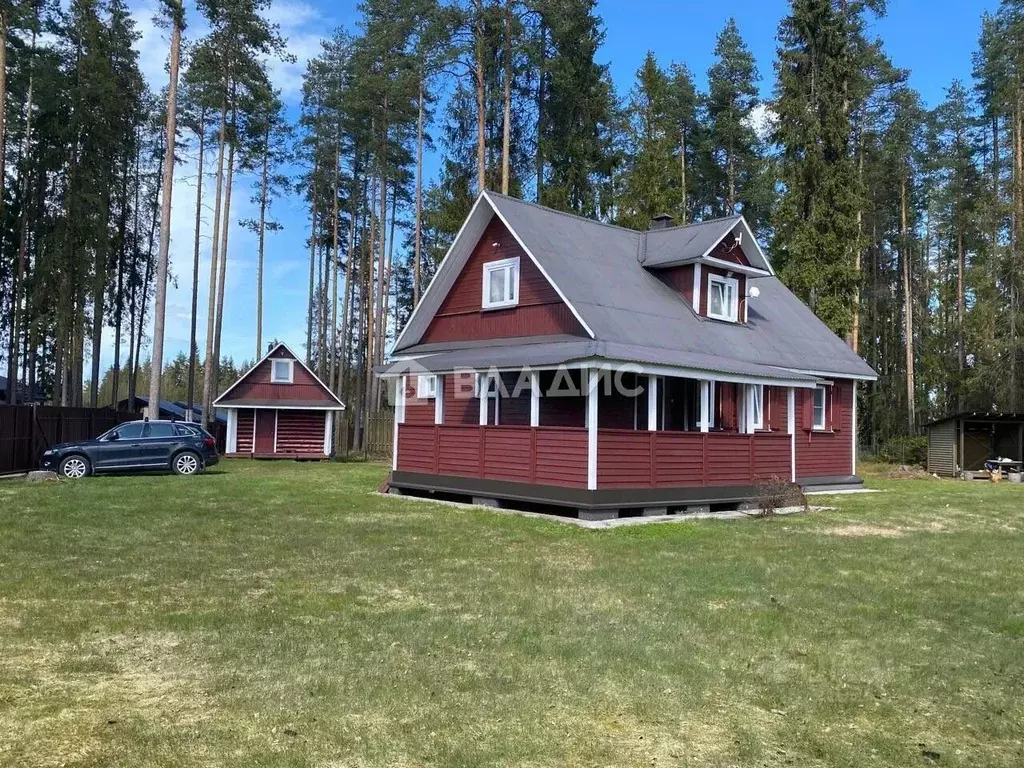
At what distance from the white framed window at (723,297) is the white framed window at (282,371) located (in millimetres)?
21203

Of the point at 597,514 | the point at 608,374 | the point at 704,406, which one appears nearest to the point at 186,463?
the point at 608,374

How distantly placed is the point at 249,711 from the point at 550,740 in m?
1.73

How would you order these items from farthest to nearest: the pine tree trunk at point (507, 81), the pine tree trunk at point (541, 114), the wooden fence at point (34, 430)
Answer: the pine tree trunk at point (541, 114) < the pine tree trunk at point (507, 81) < the wooden fence at point (34, 430)

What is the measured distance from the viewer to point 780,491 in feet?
52.3

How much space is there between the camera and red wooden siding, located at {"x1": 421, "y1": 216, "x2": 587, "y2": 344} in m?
16.8

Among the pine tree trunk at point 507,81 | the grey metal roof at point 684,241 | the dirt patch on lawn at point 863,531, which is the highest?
the pine tree trunk at point 507,81

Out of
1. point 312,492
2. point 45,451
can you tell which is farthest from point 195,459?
point 312,492

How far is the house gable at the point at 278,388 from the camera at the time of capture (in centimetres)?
3400

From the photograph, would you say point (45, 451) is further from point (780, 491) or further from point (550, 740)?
point (550, 740)

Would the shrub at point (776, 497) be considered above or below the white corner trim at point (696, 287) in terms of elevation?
below

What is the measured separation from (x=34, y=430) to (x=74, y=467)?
2214 mm

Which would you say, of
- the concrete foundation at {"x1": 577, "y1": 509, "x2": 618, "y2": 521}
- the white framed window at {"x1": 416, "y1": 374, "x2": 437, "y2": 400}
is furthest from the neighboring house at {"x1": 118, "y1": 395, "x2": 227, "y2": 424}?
the concrete foundation at {"x1": 577, "y1": 509, "x2": 618, "y2": 521}

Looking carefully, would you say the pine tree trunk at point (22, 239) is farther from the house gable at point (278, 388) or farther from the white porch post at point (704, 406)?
the white porch post at point (704, 406)

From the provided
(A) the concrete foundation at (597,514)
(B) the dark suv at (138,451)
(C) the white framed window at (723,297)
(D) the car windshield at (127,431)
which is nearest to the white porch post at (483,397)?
(A) the concrete foundation at (597,514)
